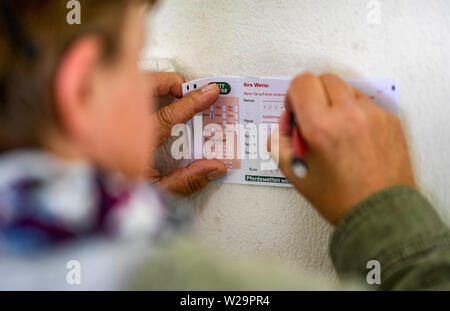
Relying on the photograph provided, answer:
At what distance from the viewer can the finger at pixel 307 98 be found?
608 millimetres

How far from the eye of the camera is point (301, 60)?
2.42 ft

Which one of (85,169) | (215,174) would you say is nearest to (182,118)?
(215,174)

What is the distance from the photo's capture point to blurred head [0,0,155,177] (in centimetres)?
36

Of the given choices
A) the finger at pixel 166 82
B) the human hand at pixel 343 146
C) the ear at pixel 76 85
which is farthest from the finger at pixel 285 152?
the ear at pixel 76 85

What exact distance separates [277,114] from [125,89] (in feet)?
1.33

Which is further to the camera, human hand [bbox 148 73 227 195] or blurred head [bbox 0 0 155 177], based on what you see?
human hand [bbox 148 73 227 195]

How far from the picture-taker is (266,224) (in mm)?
815

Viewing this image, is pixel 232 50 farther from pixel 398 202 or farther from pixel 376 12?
pixel 398 202

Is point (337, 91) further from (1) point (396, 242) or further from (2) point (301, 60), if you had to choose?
(1) point (396, 242)

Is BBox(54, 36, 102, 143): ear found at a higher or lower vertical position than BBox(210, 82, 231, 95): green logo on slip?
lower

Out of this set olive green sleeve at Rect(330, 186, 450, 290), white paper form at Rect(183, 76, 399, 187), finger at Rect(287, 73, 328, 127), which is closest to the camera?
olive green sleeve at Rect(330, 186, 450, 290)

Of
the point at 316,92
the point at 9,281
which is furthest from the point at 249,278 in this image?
the point at 316,92

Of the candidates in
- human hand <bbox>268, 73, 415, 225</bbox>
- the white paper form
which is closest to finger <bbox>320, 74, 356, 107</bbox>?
human hand <bbox>268, 73, 415, 225</bbox>

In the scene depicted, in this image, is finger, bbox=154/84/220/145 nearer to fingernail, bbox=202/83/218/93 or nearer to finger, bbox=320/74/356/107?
fingernail, bbox=202/83/218/93
